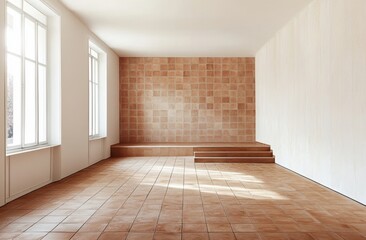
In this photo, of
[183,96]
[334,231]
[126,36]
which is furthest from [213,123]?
[334,231]

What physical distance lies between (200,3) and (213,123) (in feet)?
18.9

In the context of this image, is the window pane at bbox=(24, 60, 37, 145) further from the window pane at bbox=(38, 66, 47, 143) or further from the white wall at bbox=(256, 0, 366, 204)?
the white wall at bbox=(256, 0, 366, 204)

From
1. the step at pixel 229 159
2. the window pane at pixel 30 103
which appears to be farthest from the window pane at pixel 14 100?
the step at pixel 229 159

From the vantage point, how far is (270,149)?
9.35 meters

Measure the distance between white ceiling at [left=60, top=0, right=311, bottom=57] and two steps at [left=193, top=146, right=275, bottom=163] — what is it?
292cm

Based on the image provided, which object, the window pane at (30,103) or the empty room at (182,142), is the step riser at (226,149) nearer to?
the empty room at (182,142)

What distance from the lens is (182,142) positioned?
37.7 feet

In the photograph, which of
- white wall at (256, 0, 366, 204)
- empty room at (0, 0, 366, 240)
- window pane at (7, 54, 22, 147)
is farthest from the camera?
window pane at (7, 54, 22, 147)

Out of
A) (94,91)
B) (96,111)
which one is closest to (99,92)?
(94,91)

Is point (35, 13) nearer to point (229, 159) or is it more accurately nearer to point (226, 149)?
point (229, 159)

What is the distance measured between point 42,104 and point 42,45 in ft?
3.40

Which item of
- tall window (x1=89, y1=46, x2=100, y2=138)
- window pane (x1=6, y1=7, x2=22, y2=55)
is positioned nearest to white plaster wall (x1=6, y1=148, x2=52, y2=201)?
window pane (x1=6, y1=7, x2=22, y2=55)

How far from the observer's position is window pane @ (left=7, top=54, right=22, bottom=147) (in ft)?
16.3

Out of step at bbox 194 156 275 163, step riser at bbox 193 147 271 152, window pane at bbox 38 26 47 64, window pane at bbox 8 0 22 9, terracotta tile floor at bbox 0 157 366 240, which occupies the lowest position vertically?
terracotta tile floor at bbox 0 157 366 240
